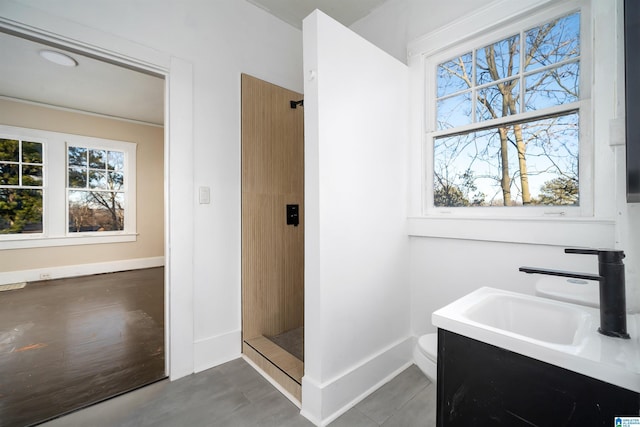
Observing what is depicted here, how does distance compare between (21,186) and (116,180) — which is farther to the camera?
(116,180)

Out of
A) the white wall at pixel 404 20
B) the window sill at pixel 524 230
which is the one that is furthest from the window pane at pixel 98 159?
the window sill at pixel 524 230

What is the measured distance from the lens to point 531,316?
998 mm

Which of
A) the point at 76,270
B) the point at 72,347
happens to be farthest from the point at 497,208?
the point at 76,270

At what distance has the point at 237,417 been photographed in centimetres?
150

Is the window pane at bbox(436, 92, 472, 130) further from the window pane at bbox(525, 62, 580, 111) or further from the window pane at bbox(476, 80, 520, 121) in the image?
the window pane at bbox(525, 62, 580, 111)

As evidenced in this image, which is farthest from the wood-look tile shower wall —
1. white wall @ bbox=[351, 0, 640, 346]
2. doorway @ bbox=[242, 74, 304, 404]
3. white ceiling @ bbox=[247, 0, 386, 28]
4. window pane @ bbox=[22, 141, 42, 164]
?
window pane @ bbox=[22, 141, 42, 164]

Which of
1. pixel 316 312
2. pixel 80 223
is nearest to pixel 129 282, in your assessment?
pixel 80 223

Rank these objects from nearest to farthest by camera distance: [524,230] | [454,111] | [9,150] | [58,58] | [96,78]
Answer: [524,230] → [454,111] → [58,58] → [96,78] → [9,150]

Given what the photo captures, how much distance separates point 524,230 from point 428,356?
0.95 m

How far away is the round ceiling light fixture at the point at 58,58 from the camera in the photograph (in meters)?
2.84

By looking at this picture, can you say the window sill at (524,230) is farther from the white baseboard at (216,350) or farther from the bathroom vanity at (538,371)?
the white baseboard at (216,350)

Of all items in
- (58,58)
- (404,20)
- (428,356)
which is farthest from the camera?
(58,58)

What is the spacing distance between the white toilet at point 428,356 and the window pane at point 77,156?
19.9 feet

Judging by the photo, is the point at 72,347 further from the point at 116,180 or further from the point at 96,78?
the point at 116,180
